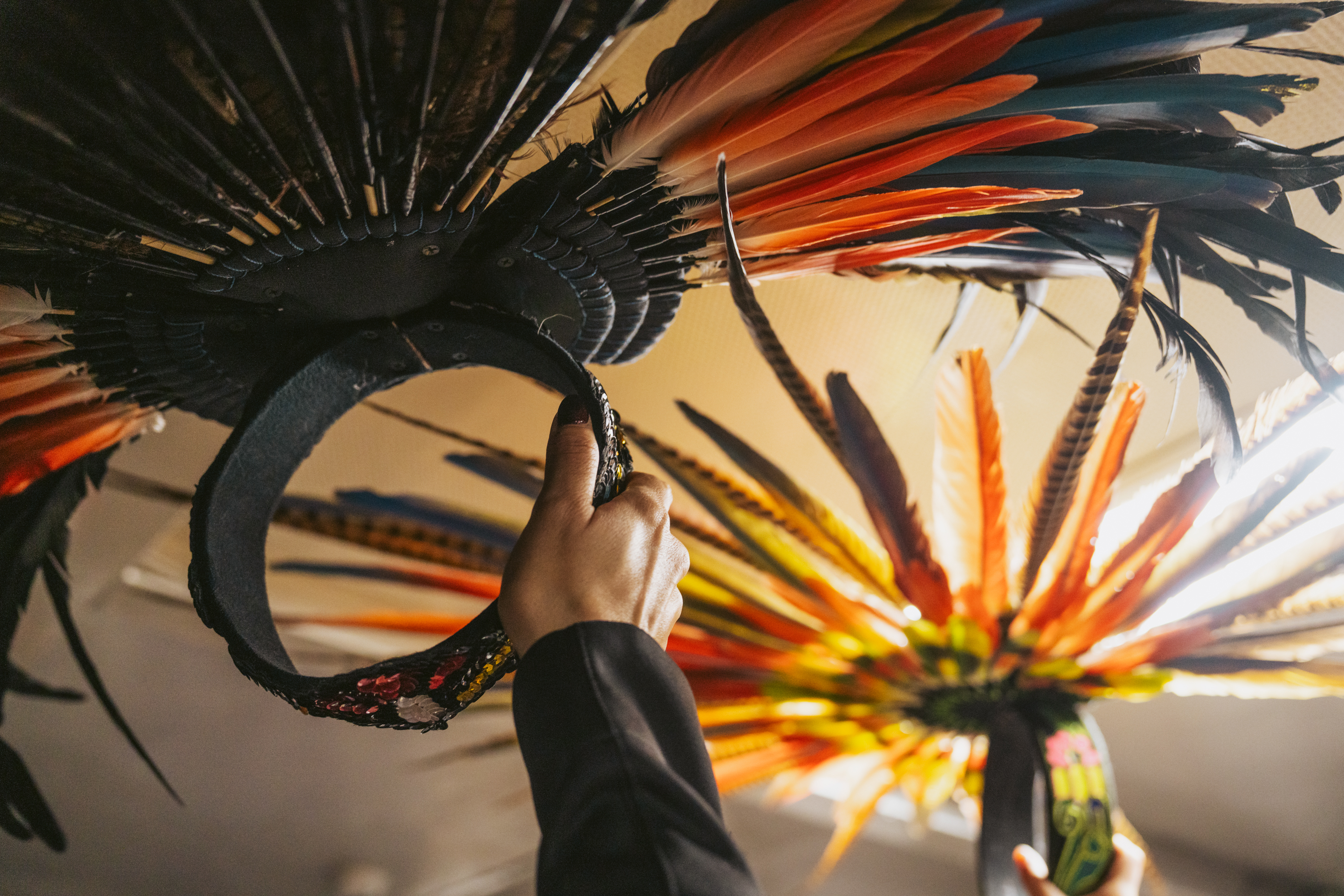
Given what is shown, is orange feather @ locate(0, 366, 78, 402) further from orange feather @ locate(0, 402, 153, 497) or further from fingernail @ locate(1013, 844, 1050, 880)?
fingernail @ locate(1013, 844, 1050, 880)

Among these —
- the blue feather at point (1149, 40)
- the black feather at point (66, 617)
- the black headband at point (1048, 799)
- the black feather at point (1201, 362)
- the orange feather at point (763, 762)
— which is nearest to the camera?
the blue feather at point (1149, 40)

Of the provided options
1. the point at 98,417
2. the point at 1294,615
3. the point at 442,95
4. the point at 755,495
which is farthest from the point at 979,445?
the point at 98,417

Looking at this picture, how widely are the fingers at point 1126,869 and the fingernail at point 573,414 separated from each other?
803 mm

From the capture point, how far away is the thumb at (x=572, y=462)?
19.6 inches

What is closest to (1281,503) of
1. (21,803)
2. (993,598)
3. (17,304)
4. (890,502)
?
(993,598)

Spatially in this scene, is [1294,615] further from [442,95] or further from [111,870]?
[111,870]

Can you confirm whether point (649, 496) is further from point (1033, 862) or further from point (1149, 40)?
point (1033, 862)

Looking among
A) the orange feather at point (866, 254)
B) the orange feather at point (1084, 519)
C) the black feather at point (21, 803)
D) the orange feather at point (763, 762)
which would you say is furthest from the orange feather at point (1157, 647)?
the black feather at point (21, 803)

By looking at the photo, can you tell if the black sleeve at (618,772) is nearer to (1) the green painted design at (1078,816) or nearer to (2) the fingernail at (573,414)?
(2) the fingernail at (573,414)

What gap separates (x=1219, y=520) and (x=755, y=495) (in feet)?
1.60

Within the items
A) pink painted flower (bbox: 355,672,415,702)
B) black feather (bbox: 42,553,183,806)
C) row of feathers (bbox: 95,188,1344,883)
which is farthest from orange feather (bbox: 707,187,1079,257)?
black feather (bbox: 42,553,183,806)

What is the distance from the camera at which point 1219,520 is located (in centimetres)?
87

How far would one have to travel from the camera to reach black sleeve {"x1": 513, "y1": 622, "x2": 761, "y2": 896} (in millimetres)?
385

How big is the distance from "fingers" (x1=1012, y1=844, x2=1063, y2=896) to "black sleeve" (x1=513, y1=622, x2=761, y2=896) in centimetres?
69
